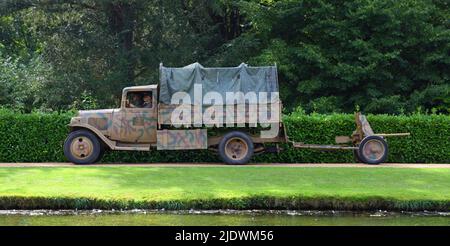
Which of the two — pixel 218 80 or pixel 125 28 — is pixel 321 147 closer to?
pixel 218 80

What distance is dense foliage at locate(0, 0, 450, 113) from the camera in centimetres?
2988

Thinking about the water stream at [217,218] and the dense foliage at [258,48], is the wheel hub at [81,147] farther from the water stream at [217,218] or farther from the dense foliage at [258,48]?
the water stream at [217,218]

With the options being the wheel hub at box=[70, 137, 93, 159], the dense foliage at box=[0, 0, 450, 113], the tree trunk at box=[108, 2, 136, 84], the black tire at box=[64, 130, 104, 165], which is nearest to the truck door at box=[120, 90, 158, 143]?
the black tire at box=[64, 130, 104, 165]

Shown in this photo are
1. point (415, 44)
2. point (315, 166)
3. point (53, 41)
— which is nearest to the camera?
point (315, 166)

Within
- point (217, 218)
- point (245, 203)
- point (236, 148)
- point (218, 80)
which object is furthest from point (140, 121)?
point (217, 218)

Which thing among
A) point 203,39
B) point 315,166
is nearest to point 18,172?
point 315,166

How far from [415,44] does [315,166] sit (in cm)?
1164

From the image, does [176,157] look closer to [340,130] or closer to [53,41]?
[340,130]

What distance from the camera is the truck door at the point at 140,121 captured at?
72.1 ft

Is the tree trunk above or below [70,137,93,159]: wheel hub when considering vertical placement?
above

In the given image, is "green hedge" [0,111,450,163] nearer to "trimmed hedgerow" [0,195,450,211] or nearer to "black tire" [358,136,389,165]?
"black tire" [358,136,389,165]

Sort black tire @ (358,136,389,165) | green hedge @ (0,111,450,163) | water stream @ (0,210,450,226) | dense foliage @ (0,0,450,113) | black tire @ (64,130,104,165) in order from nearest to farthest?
1. water stream @ (0,210,450,226)
2. black tire @ (64,130,104,165)
3. black tire @ (358,136,389,165)
4. green hedge @ (0,111,450,163)
5. dense foliage @ (0,0,450,113)

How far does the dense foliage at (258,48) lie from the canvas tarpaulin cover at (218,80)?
7196 millimetres
